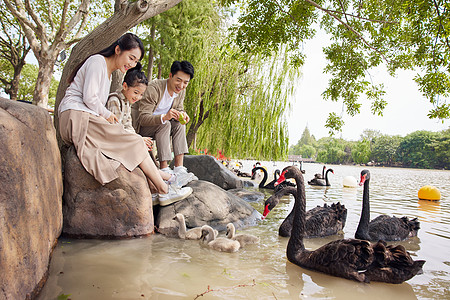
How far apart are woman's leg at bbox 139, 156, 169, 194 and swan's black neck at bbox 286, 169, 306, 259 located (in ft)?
6.36

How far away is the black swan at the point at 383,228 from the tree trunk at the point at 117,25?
4415mm

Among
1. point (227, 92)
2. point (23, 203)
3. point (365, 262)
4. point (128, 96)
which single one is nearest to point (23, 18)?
point (227, 92)

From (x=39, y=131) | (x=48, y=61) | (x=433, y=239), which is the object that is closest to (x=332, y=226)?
(x=433, y=239)

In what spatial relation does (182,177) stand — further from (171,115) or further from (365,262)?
(365,262)

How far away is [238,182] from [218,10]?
8604 mm

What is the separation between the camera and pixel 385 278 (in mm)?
2998

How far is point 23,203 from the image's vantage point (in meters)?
2.03

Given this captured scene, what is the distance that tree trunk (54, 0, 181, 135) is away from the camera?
4.62 metres

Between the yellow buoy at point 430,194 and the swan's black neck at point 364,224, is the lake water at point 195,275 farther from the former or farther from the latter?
the yellow buoy at point 430,194

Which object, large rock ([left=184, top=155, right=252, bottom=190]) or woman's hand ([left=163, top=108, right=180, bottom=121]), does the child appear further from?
large rock ([left=184, top=155, right=252, bottom=190])

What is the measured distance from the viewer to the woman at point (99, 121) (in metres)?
3.69

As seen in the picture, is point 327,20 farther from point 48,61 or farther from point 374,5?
point 48,61

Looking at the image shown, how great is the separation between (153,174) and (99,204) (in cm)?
84

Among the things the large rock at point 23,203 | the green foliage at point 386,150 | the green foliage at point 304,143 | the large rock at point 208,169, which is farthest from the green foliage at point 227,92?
the green foliage at point 304,143
